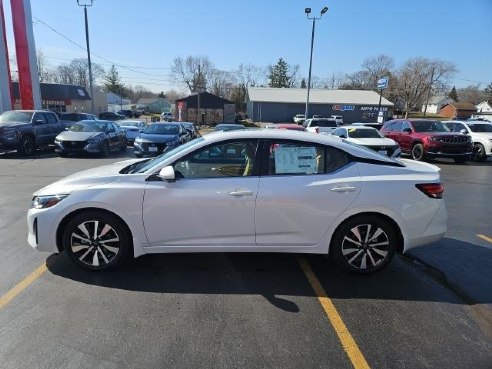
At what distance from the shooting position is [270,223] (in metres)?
4.19

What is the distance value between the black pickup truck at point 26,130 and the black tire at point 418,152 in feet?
52.0

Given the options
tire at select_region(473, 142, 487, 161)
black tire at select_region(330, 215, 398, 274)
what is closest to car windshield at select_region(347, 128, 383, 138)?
tire at select_region(473, 142, 487, 161)

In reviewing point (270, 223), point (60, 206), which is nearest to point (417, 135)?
point (270, 223)

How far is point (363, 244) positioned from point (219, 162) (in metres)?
1.81

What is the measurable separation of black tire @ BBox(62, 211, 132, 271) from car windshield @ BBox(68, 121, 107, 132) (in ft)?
45.1

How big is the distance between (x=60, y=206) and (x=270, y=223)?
221cm

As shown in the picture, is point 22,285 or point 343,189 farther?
point 343,189

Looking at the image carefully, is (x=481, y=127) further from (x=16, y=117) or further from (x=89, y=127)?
(x=16, y=117)

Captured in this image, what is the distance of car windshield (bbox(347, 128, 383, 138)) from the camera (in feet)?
54.2

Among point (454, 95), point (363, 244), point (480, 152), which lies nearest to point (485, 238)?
point (363, 244)

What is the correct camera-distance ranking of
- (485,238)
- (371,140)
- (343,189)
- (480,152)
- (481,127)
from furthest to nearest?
(481,127) < (480,152) < (371,140) < (485,238) < (343,189)

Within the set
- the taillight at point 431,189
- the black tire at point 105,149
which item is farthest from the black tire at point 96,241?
the black tire at point 105,149

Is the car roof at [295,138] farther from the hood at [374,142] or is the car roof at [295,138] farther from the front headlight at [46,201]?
the hood at [374,142]

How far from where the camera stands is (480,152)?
1764cm
